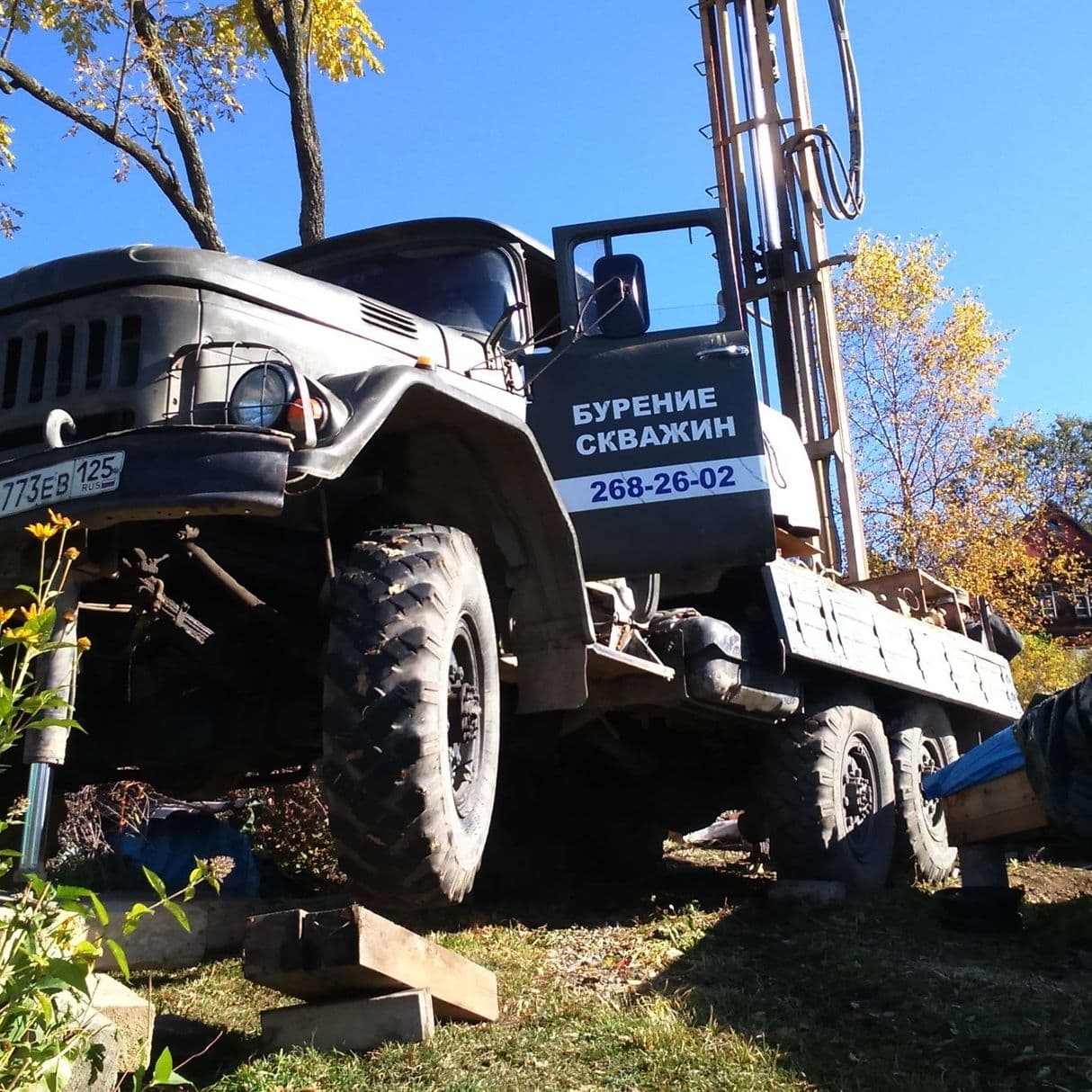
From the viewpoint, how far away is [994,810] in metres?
5.80

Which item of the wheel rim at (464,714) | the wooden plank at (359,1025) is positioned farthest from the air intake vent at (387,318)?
the wooden plank at (359,1025)

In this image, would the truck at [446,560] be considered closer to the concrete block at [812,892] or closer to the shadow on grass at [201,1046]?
the concrete block at [812,892]

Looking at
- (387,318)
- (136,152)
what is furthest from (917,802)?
(136,152)

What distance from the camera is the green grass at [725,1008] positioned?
133 inches

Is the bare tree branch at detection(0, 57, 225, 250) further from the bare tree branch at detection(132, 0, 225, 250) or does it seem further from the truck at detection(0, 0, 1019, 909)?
the truck at detection(0, 0, 1019, 909)

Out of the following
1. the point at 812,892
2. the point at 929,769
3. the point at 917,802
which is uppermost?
the point at 929,769

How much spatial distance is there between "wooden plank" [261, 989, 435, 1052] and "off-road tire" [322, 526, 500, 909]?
0.26 meters

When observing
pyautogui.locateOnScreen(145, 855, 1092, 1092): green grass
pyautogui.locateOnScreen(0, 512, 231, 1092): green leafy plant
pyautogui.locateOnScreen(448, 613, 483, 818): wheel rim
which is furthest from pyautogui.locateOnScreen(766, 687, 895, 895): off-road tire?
pyautogui.locateOnScreen(0, 512, 231, 1092): green leafy plant

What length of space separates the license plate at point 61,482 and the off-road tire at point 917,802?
509cm

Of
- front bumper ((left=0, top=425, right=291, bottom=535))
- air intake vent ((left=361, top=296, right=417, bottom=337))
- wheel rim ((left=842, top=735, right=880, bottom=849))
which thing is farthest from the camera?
wheel rim ((left=842, top=735, right=880, bottom=849))

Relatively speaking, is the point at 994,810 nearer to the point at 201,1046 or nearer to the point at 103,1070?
the point at 201,1046

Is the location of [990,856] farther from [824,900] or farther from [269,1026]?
[269,1026]

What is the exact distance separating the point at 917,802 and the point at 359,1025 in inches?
175

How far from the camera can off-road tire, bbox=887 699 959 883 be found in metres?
7.02
